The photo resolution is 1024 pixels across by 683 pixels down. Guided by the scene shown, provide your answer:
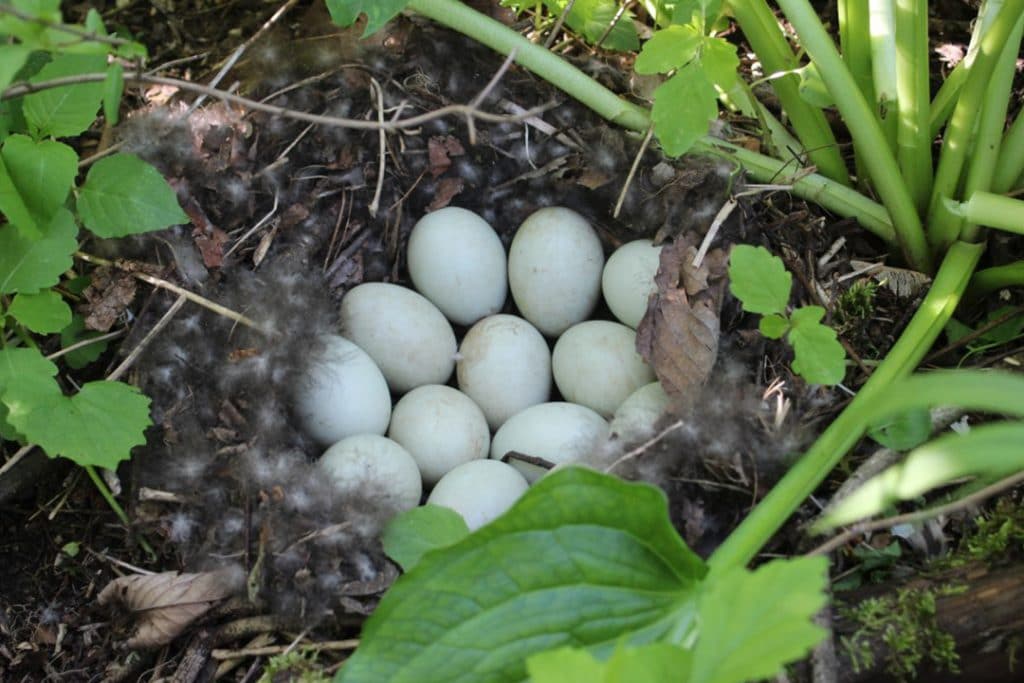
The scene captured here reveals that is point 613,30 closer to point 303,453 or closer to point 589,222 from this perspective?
point 589,222

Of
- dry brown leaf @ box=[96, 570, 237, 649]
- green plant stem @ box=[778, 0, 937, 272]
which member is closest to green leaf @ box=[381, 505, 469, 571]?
dry brown leaf @ box=[96, 570, 237, 649]

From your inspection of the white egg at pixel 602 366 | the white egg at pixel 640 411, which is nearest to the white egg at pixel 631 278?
the white egg at pixel 602 366

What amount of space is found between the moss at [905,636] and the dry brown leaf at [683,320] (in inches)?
16.0

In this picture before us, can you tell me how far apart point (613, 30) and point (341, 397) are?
2.62ft

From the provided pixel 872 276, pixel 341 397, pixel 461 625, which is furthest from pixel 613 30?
pixel 461 625

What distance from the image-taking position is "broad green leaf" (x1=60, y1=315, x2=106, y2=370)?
1646 millimetres

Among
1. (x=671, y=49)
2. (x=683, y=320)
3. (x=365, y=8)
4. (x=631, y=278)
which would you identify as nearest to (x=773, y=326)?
(x=683, y=320)

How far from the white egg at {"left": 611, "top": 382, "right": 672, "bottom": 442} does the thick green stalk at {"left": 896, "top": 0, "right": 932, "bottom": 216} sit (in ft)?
1.92

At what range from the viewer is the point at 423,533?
1347 millimetres

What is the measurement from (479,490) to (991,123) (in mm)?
984

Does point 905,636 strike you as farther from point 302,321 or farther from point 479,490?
point 302,321

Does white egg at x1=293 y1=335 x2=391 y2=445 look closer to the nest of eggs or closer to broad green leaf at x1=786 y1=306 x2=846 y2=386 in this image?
the nest of eggs

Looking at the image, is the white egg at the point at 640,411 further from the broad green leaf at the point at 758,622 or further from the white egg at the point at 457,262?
the broad green leaf at the point at 758,622

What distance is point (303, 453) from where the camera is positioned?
1.60 m
